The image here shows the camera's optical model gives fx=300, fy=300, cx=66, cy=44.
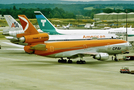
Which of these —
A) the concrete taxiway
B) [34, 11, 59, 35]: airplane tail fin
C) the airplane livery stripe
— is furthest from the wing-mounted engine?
[34, 11, 59, 35]: airplane tail fin

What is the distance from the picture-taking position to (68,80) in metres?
33.0

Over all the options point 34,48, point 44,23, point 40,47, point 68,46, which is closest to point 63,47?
point 68,46

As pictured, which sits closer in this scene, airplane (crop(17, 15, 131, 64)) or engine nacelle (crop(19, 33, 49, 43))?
engine nacelle (crop(19, 33, 49, 43))

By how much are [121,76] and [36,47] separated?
15.0m

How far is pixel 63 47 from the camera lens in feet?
155

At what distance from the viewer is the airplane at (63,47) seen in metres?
45.1

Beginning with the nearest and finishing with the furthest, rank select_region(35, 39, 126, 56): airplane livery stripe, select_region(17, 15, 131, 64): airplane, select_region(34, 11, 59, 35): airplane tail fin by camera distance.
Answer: select_region(17, 15, 131, 64): airplane < select_region(35, 39, 126, 56): airplane livery stripe < select_region(34, 11, 59, 35): airplane tail fin

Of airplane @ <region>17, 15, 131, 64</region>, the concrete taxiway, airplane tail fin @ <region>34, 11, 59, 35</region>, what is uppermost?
airplane tail fin @ <region>34, 11, 59, 35</region>

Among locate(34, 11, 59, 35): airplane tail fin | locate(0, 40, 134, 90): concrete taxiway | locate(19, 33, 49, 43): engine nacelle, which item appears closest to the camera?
locate(0, 40, 134, 90): concrete taxiway

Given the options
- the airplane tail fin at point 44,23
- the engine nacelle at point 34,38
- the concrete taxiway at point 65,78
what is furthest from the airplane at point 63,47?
the airplane tail fin at point 44,23

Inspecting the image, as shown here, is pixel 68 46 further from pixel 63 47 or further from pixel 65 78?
pixel 65 78

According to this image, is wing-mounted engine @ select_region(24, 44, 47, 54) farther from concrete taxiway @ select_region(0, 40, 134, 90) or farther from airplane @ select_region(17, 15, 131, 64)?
concrete taxiway @ select_region(0, 40, 134, 90)

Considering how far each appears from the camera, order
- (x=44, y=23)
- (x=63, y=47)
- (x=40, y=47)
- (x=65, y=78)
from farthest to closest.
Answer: (x=44, y=23), (x=63, y=47), (x=40, y=47), (x=65, y=78)

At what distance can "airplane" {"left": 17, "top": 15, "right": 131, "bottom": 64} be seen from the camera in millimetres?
45125
